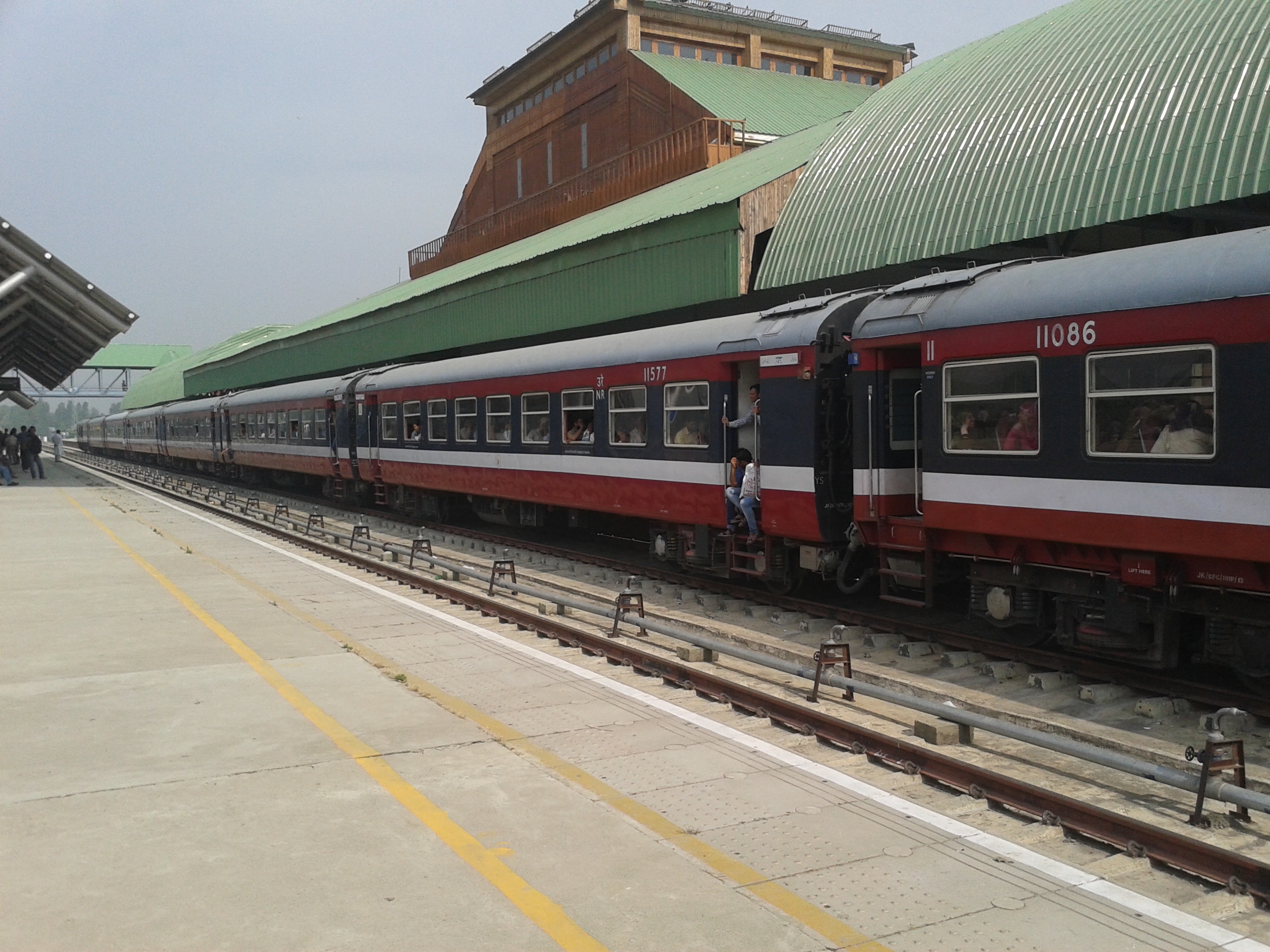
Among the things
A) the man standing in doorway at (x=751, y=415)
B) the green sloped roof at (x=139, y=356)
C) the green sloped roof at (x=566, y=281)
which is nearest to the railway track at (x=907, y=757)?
the man standing in doorway at (x=751, y=415)

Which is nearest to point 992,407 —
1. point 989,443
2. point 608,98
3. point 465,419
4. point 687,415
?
point 989,443

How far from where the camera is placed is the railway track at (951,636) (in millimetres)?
8180

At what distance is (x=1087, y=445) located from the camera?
28.1 ft

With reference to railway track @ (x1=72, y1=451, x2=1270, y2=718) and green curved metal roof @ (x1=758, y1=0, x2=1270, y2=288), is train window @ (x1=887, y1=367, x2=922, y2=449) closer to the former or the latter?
railway track @ (x1=72, y1=451, x2=1270, y2=718)

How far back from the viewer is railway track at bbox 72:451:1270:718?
8.18m

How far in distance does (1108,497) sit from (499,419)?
40.0 feet

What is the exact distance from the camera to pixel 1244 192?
35.9 ft

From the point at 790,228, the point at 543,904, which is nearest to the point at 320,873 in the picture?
the point at 543,904

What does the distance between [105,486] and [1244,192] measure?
38283 millimetres

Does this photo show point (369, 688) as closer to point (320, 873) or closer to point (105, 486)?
point (320, 873)

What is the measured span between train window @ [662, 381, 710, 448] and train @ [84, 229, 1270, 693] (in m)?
0.04

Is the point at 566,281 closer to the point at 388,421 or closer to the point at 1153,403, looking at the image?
the point at 388,421

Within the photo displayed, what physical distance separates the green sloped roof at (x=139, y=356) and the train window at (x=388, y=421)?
294 feet

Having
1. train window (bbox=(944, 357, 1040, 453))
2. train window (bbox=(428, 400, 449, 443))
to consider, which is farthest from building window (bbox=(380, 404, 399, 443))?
train window (bbox=(944, 357, 1040, 453))
